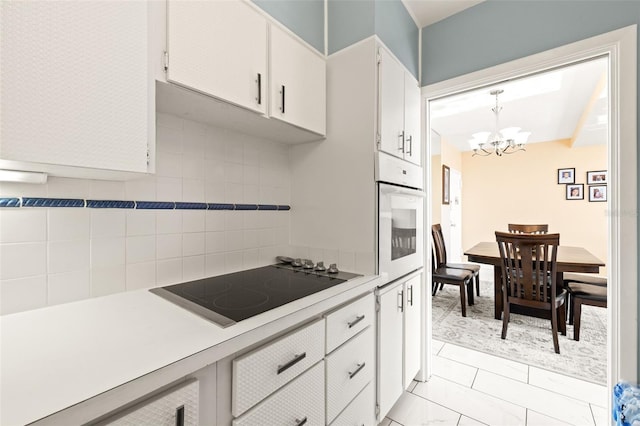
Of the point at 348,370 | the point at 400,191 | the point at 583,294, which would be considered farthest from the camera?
the point at 583,294

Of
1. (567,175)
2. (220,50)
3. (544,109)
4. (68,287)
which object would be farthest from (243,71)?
(567,175)

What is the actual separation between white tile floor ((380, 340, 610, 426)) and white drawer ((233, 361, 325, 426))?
0.87 meters

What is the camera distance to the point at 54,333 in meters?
0.78

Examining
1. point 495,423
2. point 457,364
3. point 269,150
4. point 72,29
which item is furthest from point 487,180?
point 72,29

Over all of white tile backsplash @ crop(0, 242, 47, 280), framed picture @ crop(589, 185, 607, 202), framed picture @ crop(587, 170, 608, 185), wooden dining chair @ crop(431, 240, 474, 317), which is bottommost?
wooden dining chair @ crop(431, 240, 474, 317)

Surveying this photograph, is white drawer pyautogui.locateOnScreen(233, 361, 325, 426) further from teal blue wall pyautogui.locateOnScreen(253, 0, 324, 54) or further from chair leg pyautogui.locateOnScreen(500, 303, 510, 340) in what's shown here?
chair leg pyautogui.locateOnScreen(500, 303, 510, 340)

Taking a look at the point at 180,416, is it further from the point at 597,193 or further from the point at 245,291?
the point at 597,193

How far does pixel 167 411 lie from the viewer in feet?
2.14

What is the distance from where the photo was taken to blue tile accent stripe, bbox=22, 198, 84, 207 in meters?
0.96

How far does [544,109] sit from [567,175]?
2276mm

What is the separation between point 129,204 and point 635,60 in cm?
253

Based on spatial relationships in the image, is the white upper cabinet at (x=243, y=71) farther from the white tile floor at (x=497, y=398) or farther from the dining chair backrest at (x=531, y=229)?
the dining chair backrest at (x=531, y=229)

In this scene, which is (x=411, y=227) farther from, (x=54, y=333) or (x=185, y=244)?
(x=54, y=333)

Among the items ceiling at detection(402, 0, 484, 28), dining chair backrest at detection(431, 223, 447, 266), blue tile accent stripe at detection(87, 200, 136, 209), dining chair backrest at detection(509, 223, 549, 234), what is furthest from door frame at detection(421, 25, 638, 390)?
dining chair backrest at detection(509, 223, 549, 234)
